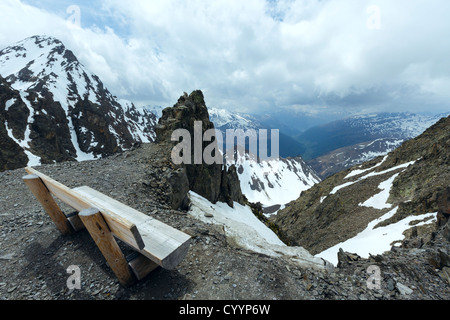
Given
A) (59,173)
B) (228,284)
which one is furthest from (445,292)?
(59,173)

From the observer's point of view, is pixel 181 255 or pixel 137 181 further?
pixel 137 181

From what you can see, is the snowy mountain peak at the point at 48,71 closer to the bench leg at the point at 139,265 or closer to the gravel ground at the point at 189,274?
the gravel ground at the point at 189,274

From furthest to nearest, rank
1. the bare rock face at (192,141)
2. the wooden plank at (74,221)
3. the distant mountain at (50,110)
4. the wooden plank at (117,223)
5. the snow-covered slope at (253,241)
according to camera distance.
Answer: the distant mountain at (50,110) < the bare rock face at (192,141) < the snow-covered slope at (253,241) < the wooden plank at (74,221) < the wooden plank at (117,223)

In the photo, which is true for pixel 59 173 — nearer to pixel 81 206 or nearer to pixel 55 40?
pixel 81 206

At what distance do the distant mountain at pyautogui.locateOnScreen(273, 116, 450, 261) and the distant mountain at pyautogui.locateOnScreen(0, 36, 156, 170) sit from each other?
27.4 metres

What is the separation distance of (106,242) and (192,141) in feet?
65.2

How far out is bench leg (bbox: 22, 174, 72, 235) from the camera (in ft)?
20.9

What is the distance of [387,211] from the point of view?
28516 millimetres

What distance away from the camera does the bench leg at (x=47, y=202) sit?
6.38 metres

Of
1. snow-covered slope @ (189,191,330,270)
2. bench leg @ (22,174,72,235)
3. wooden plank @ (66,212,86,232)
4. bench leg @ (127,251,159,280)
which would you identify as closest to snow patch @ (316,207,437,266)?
snow-covered slope @ (189,191,330,270)

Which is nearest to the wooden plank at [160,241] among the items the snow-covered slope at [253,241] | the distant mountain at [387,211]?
the snow-covered slope at [253,241]

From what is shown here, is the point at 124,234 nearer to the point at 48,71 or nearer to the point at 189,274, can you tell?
the point at 189,274
